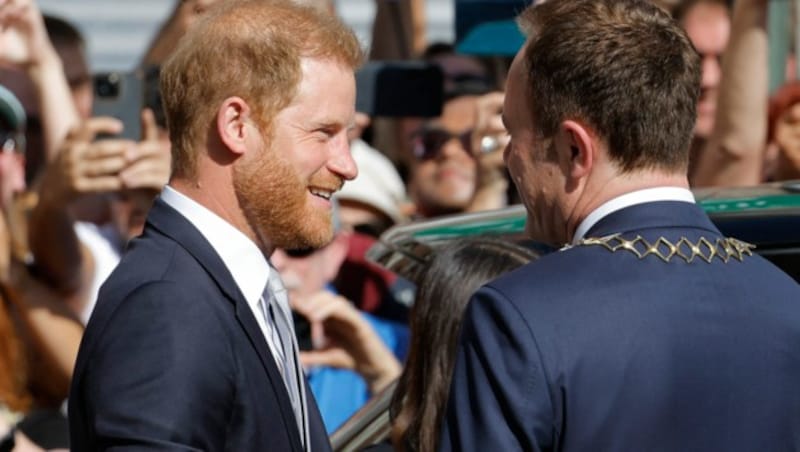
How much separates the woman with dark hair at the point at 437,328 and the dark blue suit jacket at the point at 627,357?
2.28 ft

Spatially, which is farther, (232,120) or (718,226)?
(718,226)

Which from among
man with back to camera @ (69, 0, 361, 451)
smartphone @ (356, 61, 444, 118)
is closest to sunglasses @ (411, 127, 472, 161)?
smartphone @ (356, 61, 444, 118)

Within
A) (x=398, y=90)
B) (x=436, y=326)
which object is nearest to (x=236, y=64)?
(x=436, y=326)

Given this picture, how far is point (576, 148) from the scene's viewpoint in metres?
2.55

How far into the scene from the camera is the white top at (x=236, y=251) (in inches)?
109

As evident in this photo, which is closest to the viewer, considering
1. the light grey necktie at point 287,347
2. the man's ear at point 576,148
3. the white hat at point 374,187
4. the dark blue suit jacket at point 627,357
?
the dark blue suit jacket at point 627,357

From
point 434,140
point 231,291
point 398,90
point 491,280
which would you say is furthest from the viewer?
point 434,140

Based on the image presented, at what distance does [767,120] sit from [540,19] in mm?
2801

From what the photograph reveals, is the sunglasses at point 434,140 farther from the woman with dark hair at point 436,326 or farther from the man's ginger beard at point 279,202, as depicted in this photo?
the man's ginger beard at point 279,202

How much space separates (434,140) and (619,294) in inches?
154

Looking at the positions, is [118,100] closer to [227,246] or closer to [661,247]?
[227,246]

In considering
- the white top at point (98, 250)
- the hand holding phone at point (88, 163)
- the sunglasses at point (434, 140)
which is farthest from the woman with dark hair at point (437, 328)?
the sunglasses at point (434, 140)

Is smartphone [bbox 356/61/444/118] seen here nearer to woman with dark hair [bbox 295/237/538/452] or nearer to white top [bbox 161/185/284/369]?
woman with dark hair [bbox 295/237/538/452]

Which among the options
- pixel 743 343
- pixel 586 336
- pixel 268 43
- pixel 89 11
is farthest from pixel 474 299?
pixel 89 11
